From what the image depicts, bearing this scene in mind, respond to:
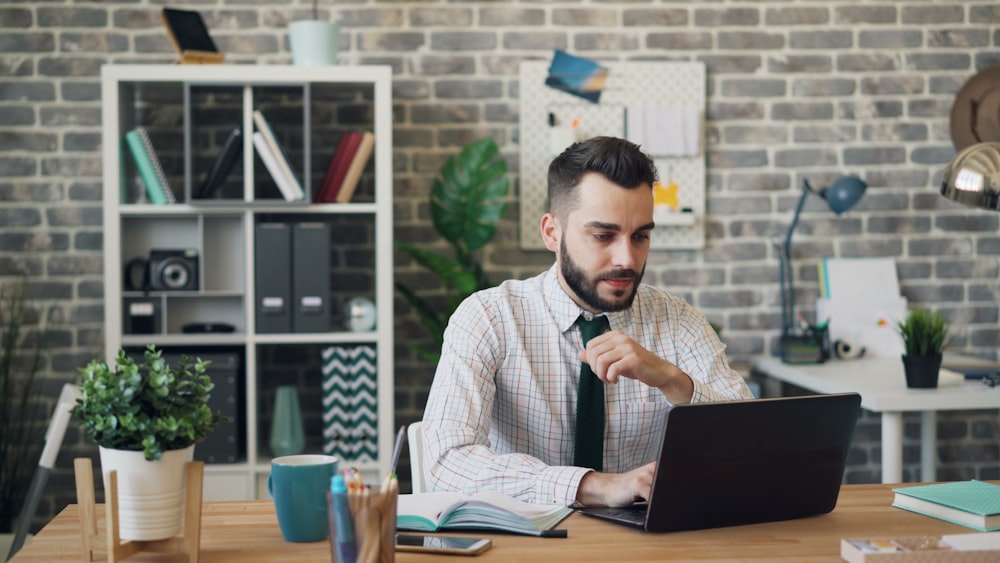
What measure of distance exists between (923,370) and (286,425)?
203 centimetres

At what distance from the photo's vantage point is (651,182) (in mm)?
1944

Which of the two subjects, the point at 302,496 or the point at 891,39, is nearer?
the point at 302,496

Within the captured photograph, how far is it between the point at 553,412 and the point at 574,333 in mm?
168

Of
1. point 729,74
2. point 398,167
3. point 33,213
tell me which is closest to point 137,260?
point 33,213

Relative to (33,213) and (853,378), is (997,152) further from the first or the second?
(33,213)

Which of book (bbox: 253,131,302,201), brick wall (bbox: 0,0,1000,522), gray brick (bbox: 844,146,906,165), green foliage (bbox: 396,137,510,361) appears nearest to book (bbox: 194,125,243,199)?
book (bbox: 253,131,302,201)

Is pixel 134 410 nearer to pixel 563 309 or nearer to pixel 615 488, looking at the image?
pixel 615 488

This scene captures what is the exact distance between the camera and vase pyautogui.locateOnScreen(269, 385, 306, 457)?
334 cm

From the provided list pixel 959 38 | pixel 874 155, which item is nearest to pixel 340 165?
pixel 874 155

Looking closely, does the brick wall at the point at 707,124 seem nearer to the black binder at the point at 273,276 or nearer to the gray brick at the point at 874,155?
the gray brick at the point at 874,155

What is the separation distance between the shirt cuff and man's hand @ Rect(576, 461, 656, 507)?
0.01 metres

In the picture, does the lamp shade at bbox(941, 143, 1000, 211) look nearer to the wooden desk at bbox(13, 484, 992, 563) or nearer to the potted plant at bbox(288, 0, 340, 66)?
the wooden desk at bbox(13, 484, 992, 563)

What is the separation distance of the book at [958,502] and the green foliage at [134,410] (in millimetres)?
1144

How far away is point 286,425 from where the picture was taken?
335cm
